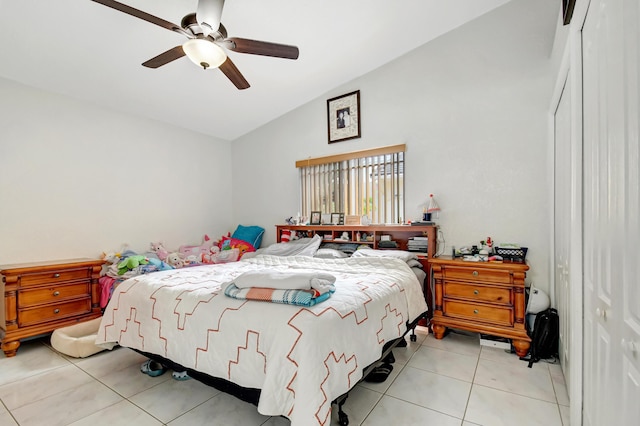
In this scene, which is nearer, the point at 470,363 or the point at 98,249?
the point at 470,363

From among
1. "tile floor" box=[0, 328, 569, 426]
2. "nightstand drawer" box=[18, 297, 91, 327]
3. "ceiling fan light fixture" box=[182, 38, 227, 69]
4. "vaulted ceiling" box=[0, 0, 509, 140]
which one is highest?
"vaulted ceiling" box=[0, 0, 509, 140]

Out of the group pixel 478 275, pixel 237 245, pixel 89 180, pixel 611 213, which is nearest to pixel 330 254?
pixel 478 275

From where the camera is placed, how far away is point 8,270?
261 centimetres

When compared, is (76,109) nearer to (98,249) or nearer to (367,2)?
(98,249)

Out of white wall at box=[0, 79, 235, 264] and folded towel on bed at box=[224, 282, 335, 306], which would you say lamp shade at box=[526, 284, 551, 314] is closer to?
folded towel on bed at box=[224, 282, 335, 306]

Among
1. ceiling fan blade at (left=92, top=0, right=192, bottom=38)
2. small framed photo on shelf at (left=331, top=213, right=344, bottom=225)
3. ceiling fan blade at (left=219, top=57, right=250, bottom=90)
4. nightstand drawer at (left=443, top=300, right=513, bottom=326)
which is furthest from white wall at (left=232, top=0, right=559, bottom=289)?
ceiling fan blade at (left=92, top=0, right=192, bottom=38)

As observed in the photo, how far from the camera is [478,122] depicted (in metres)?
3.18

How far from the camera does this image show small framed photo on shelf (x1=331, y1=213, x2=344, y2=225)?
4054 millimetres

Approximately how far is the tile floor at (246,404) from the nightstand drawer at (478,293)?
495 mm

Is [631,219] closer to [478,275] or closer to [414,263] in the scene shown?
[478,275]

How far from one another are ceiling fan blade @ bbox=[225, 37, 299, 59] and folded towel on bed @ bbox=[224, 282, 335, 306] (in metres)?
1.80

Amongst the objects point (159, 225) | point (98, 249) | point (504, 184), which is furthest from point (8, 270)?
point (504, 184)

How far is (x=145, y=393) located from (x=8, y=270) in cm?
184

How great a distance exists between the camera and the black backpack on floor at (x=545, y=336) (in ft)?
8.11
